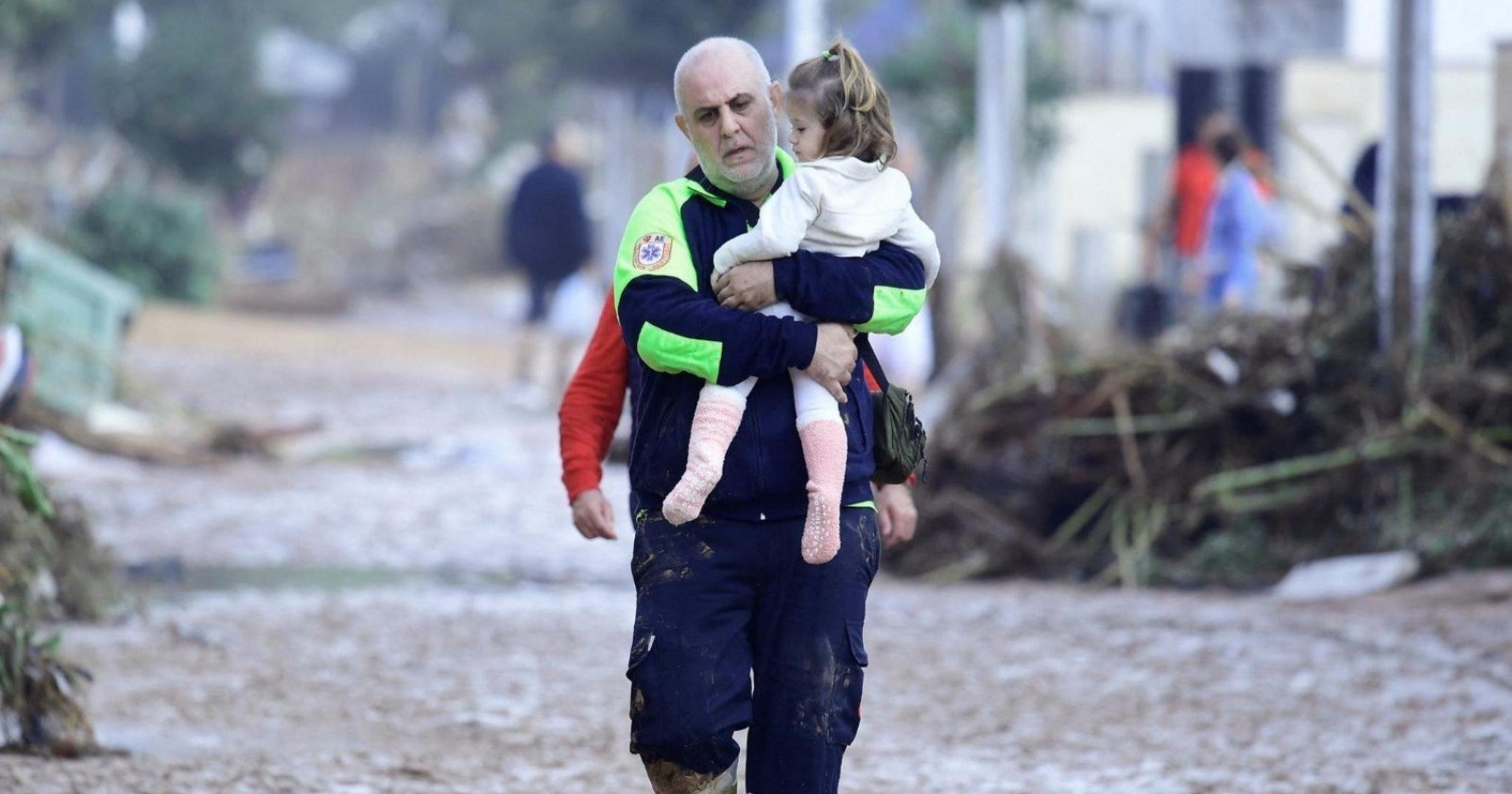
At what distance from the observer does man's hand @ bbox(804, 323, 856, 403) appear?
364 cm

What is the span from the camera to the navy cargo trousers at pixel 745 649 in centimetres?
367

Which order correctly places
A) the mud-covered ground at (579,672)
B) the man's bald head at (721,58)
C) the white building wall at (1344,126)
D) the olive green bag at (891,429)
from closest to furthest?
the man's bald head at (721,58) < the olive green bag at (891,429) < the mud-covered ground at (579,672) < the white building wall at (1344,126)

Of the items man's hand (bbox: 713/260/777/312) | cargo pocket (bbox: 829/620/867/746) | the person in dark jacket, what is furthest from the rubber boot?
the person in dark jacket

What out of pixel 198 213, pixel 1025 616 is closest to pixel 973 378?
pixel 1025 616

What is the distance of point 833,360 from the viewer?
3.64 meters

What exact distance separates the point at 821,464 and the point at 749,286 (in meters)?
0.33

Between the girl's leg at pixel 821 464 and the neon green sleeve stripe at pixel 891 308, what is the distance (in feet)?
0.57

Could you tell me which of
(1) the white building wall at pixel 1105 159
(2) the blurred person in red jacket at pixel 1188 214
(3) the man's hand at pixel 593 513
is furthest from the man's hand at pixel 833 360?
(1) the white building wall at pixel 1105 159

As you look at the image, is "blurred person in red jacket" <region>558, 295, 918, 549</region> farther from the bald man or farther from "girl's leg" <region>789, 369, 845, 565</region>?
"girl's leg" <region>789, 369, 845, 565</region>

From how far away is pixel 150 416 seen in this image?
13078mm

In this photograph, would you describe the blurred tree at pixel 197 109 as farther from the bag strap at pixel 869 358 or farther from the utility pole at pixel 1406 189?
the bag strap at pixel 869 358

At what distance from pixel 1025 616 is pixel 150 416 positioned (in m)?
7.04

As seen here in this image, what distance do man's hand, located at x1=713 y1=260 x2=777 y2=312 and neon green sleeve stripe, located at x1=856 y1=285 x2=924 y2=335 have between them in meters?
0.19

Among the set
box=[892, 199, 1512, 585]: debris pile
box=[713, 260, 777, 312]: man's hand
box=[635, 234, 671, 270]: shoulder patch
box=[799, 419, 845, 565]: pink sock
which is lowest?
box=[892, 199, 1512, 585]: debris pile
